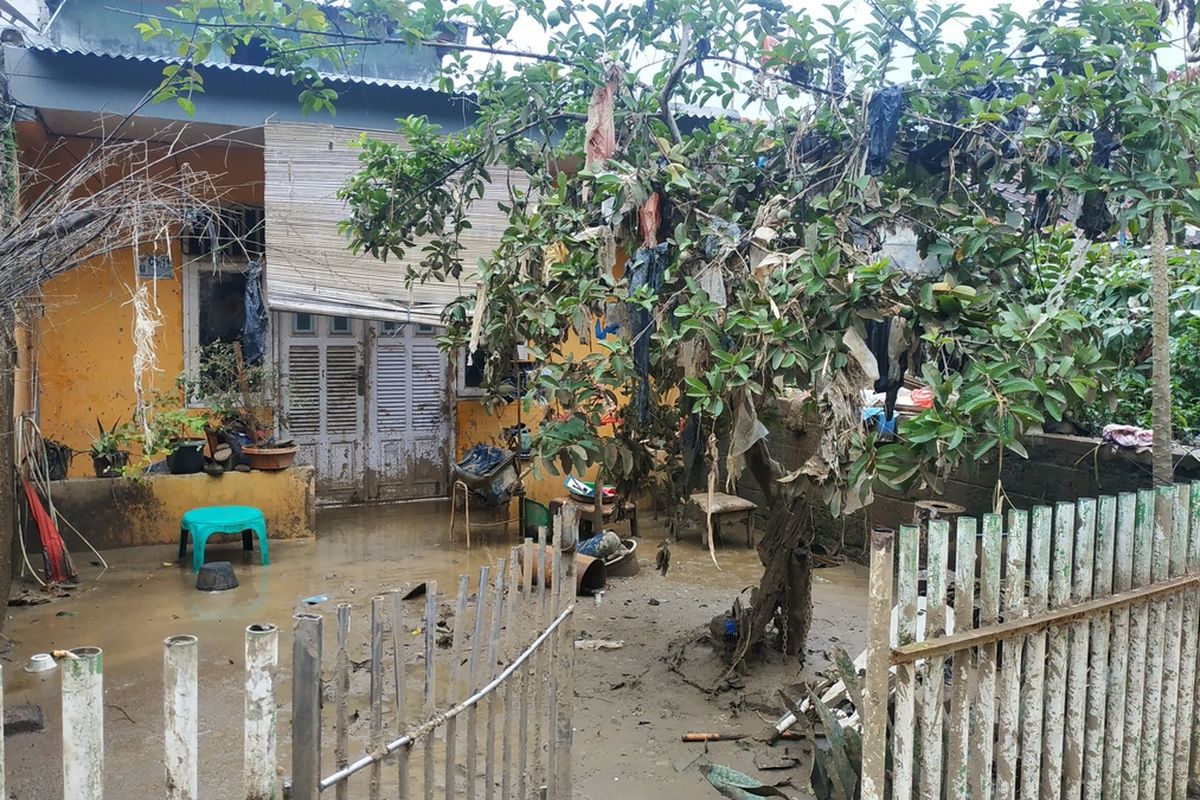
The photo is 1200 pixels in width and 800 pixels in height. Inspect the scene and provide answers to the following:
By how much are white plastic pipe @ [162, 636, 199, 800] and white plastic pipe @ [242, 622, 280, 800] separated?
0.37ft

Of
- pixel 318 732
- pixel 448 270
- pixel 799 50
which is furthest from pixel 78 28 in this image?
pixel 318 732

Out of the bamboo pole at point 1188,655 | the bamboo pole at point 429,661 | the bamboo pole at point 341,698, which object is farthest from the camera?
the bamboo pole at point 1188,655

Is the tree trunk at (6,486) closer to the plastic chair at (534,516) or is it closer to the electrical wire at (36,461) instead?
→ the electrical wire at (36,461)

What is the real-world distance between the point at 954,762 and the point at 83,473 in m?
8.09

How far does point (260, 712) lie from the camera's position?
68.2 inches

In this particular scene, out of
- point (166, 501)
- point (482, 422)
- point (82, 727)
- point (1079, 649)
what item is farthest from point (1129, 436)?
point (166, 501)

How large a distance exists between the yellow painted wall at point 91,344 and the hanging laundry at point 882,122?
6.12 meters

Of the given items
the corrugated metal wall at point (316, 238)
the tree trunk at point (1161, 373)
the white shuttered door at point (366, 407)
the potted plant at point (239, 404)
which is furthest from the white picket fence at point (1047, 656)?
the white shuttered door at point (366, 407)

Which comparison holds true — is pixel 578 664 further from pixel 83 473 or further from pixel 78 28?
pixel 78 28

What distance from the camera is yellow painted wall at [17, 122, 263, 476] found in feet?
26.7

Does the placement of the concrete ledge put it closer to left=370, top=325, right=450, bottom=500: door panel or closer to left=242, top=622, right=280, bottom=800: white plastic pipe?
left=370, top=325, right=450, bottom=500: door panel

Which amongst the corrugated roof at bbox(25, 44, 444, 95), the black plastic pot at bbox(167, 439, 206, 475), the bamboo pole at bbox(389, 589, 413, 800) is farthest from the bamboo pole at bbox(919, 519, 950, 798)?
the black plastic pot at bbox(167, 439, 206, 475)

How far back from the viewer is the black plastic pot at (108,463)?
7.47 m

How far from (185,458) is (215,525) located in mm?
924
